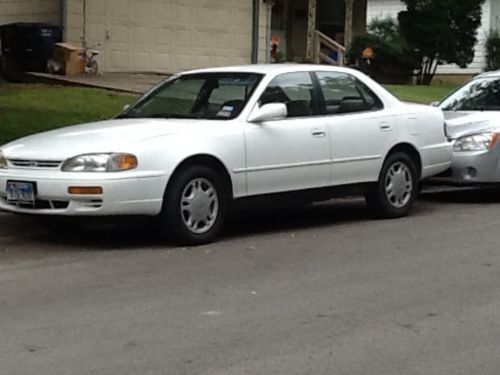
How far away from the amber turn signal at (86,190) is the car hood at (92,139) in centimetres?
30

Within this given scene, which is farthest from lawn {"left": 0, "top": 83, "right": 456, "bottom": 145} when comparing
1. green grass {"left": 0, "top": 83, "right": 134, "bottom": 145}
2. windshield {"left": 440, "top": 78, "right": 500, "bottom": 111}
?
windshield {"left": 440, "top": 78, "right": 500, "bottom": 111}

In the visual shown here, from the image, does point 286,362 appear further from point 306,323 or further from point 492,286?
point 492,286

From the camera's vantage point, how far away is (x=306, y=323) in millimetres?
6477

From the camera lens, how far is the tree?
1237 inches

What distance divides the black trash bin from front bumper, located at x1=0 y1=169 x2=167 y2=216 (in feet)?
40.2

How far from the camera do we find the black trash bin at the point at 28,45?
20406 mm

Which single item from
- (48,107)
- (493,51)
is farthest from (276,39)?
(48,107)

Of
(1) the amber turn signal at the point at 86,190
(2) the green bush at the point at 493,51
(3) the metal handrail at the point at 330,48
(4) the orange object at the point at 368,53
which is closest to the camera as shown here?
(1) the amber turn signal at the point at 86,190

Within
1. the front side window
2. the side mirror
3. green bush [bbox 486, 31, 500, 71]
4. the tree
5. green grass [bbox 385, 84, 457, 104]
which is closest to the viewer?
the side mirror

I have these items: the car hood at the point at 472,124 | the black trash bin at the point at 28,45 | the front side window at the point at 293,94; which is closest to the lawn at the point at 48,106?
the black trash bin at the point at 28,45

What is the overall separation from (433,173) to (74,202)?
14.2ft

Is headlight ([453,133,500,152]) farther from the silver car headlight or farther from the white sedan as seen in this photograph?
the silver car headlight

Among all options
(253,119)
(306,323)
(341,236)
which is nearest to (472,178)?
→ (341,236)

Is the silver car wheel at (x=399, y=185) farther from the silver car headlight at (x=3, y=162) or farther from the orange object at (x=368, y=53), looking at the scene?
the orange object at (x=368, y=53)
